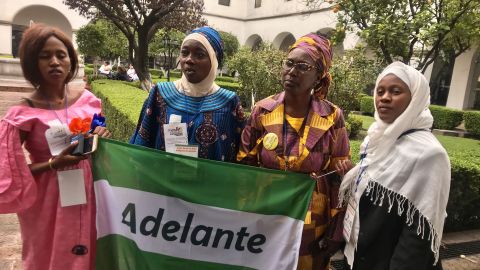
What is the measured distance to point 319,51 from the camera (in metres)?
2.18

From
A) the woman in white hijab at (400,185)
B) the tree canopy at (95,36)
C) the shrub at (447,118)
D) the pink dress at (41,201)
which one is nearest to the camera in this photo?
the woman in white hijab at (400,185)

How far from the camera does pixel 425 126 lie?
1.90m

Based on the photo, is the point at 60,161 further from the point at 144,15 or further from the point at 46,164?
the point at 144,15

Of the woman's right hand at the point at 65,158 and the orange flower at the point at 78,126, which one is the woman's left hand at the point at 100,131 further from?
the woman's right hand at the point at 65,158

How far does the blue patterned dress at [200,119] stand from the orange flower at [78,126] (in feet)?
1.22

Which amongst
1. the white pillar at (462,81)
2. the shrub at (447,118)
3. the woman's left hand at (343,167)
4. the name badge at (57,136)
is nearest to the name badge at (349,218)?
the woman's left hand at (343,167)

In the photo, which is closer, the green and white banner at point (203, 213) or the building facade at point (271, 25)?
the green and white banner at point (203, 213)

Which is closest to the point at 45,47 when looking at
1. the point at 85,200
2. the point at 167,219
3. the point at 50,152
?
the point at 50,152

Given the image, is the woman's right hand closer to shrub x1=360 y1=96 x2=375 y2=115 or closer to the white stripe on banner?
the white stripe on banner

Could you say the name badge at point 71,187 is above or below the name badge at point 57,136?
below

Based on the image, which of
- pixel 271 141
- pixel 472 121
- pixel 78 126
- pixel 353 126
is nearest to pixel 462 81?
pixel 472 121

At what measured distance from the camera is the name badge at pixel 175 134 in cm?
224

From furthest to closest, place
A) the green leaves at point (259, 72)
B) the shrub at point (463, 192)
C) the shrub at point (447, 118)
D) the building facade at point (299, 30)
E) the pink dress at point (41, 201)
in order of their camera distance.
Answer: the building facade at point (299, 30)
the shrub at point (447, 118)
the green leaves at point (259, 72)
the shrub at point (463, 192)
the pink dress at point (41, 201)

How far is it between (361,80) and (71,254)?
8653mm
